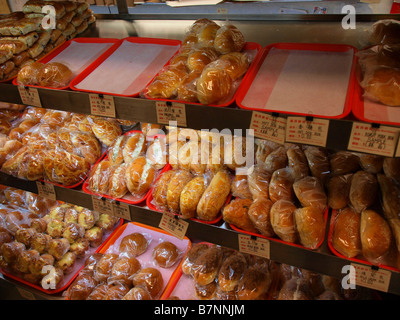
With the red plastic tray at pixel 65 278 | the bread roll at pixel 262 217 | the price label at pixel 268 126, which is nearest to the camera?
the price label at pixel 268 126

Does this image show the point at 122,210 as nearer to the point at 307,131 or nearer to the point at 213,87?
the point at 213,87

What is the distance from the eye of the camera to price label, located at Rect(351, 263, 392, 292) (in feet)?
3.21

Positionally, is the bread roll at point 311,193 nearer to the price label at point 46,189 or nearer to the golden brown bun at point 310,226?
the golden brown bun at point 310,226

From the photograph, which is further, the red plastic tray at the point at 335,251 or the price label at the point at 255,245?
the price label at the point at 255,245

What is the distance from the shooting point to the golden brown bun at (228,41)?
4.28 feet

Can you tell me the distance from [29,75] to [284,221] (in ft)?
4.33

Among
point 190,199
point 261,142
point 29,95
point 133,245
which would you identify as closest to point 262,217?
point 190,199

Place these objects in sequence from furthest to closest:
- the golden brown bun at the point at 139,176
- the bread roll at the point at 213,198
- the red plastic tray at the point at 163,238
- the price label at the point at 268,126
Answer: the red plastic tray at the point at 163,238 < the golden brown bun at the point at 139,176 < the bread roll at the point at 213,198 < the price label at the point at 268,126

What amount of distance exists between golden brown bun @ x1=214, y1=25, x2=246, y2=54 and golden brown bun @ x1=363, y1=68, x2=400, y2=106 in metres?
0.56

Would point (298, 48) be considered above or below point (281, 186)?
above

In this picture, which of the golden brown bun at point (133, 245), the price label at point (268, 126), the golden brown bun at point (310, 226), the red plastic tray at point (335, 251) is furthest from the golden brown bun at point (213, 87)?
the golden brown bun at point (133, 245)

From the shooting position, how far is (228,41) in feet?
4.27

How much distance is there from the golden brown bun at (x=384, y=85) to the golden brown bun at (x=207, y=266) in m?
1.08
